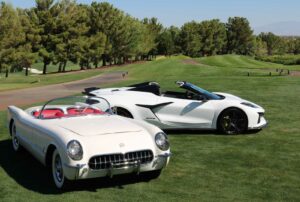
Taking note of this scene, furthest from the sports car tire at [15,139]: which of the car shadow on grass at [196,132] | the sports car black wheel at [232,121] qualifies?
the sports car black wheel at [232,121]

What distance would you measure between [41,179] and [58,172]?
0.65 metres

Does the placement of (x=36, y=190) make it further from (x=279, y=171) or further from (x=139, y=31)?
(x=139, y=31)

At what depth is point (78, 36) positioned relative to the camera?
213 feet

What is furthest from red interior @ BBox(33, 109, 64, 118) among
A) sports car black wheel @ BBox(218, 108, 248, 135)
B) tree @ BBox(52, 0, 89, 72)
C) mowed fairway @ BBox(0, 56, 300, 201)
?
tree @ BBox(52, 0, 89, 72)

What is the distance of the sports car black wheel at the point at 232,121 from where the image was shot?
954cm

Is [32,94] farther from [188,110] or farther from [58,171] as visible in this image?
[58,171]

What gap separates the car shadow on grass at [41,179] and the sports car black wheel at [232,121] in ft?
11.9

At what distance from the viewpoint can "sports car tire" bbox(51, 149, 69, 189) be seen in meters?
5.82

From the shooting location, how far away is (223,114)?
9.53m

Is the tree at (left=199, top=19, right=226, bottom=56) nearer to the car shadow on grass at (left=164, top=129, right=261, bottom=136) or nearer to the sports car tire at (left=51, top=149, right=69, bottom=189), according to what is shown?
the car shadow on grass at (left=164, top=129, right=261, bottom=136)

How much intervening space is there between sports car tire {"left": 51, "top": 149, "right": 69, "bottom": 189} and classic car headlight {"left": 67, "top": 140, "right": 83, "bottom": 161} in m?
0.34

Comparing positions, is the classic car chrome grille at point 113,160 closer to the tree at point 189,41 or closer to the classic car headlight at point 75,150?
the classic car headlight at point 75,150

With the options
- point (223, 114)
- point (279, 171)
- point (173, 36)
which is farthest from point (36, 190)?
point (173, 36)

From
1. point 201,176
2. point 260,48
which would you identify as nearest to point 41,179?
point 201,176
